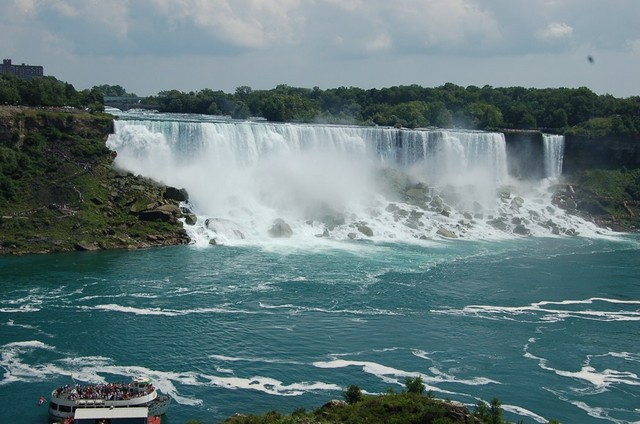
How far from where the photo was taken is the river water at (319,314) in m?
31.0

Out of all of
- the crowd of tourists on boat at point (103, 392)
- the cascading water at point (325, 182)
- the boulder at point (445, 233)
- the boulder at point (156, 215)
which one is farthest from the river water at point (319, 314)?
the boulder at point (156, 215)

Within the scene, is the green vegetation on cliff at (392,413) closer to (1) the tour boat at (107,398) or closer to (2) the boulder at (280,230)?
(1) the tour boat at (107,398)

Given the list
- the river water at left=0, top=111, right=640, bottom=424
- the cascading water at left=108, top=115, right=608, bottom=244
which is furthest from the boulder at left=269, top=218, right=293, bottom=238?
the river water at left=0, top=111, right=640, bottom=424

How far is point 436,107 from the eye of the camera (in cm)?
10081

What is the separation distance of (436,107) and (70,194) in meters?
53.7

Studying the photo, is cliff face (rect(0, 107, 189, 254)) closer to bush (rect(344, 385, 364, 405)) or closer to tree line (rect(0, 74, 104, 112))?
tree line (rect(0, 74, 104, 112))

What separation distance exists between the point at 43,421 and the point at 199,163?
40903 mm

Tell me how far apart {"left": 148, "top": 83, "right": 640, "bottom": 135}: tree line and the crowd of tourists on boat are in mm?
63937

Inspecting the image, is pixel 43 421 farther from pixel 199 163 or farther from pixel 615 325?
pixel 199 163

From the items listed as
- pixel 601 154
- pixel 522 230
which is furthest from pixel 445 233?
pixel 601 154

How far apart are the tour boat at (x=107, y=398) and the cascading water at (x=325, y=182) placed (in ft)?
91.7

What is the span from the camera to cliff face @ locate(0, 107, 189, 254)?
54562 mm

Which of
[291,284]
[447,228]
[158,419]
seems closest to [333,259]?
[291,284]

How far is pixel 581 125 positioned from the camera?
86500 mm
